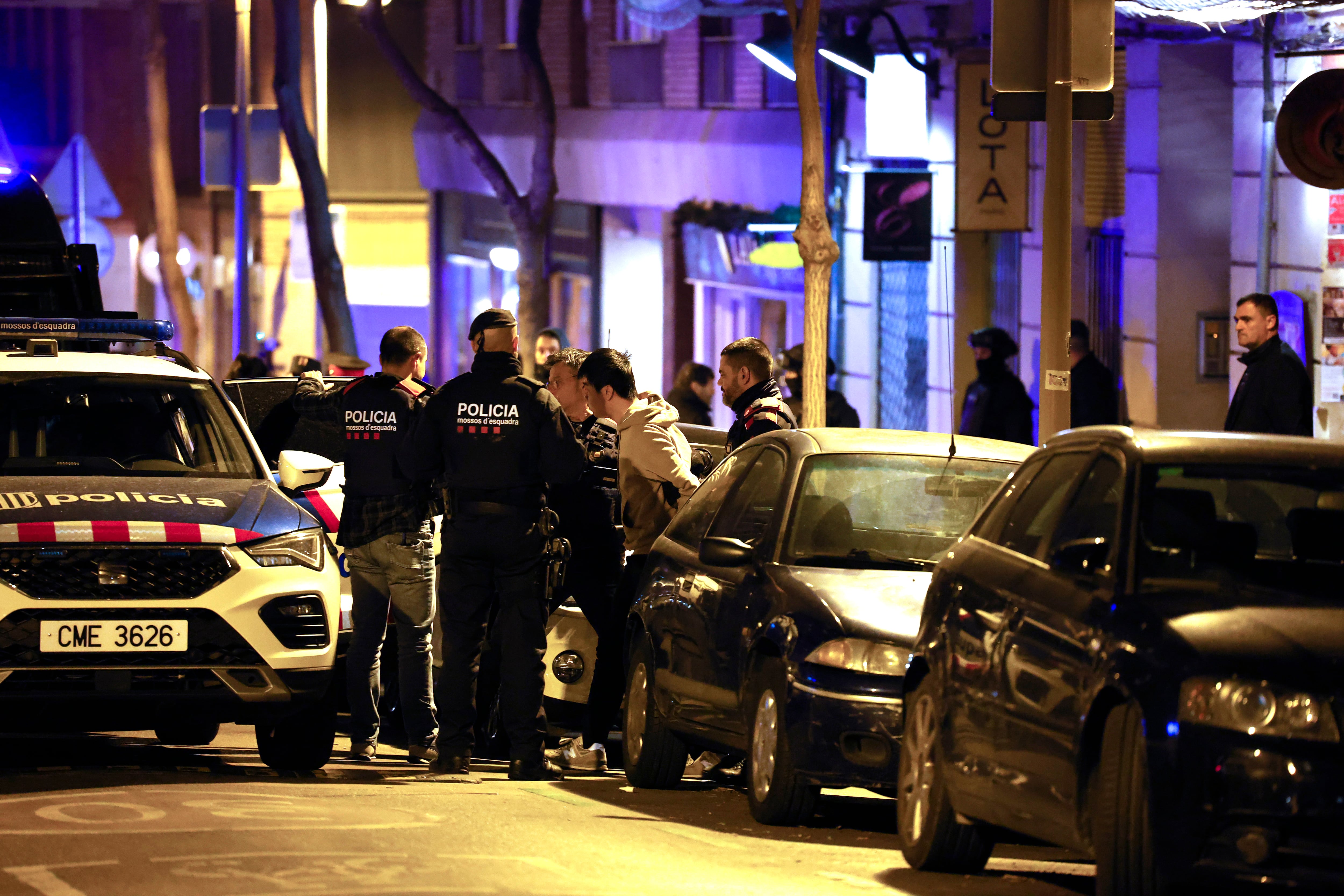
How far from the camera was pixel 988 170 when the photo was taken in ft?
66.1

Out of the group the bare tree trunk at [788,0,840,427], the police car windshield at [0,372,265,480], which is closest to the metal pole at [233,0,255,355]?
the bare tree trunk at [788,0,840,427]

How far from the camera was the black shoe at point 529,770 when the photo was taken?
1019 cm

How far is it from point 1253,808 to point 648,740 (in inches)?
173

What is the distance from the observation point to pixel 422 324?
42.4 m

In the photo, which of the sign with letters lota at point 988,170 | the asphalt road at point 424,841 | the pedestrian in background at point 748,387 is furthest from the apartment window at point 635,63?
the asphalt road at point 424,841

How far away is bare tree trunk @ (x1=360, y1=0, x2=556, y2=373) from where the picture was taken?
32.7 meters

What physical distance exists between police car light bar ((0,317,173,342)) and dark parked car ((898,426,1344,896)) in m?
5.08

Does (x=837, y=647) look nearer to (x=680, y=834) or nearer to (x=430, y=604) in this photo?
(x=680, y=834)

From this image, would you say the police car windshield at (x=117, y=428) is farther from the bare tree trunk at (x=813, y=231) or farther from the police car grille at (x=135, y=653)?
the bare tree trunk at (x=813, y=231)

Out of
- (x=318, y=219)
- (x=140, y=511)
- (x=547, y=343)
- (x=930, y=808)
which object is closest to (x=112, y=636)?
(x=140, y=511)

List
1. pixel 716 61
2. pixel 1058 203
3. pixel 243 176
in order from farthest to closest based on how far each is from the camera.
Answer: pixel 243 176 → pixel 716 61 → pixel 1058 203

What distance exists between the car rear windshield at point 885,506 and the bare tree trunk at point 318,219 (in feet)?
85.2

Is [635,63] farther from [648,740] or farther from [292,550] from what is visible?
[648,740]

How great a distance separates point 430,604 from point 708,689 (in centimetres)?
203
